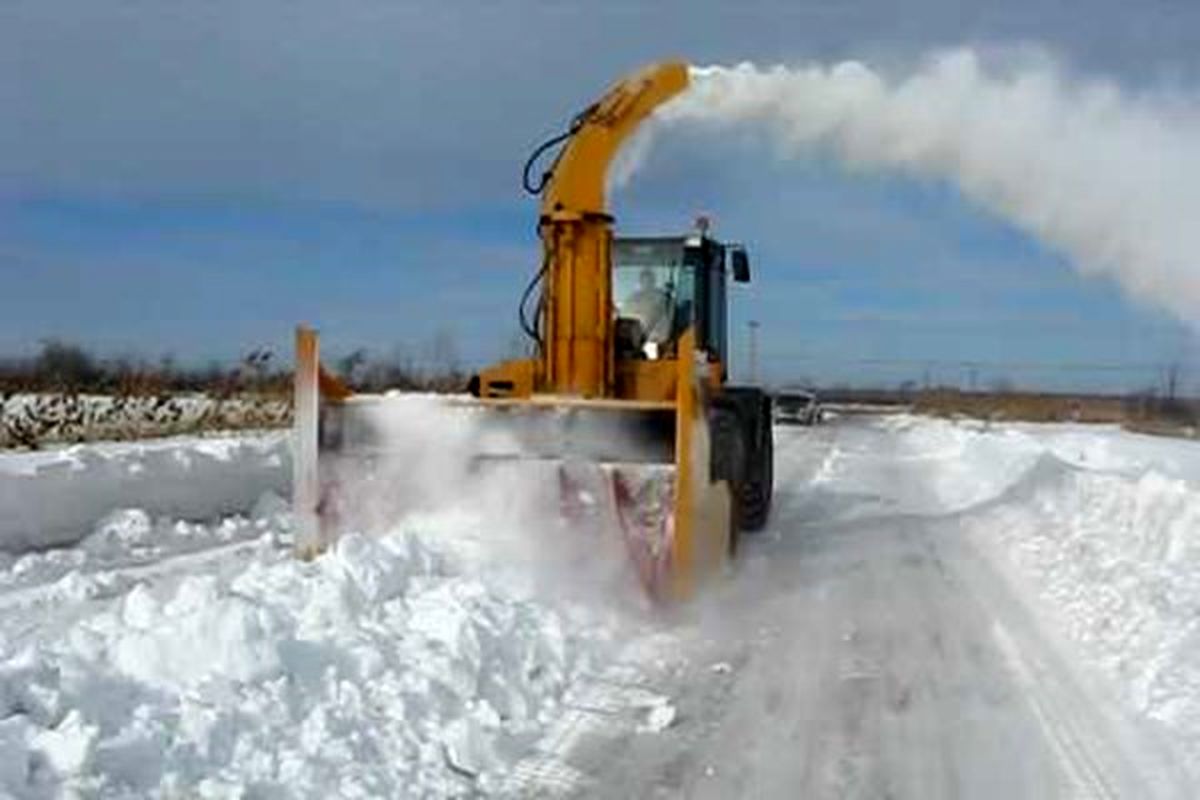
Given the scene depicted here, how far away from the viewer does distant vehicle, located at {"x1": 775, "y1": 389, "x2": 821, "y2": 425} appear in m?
51.7

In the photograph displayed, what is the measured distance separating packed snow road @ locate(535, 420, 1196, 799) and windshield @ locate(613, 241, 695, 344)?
7.69ft

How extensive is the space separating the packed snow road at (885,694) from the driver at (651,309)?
2.25m

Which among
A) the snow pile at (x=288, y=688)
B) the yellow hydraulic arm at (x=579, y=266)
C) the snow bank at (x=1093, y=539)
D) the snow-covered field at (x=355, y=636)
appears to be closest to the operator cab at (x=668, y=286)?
the yellow hydraulic arm at (x=579, y=266)

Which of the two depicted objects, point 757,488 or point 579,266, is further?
point 757,488

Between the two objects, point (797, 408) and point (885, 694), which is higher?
point (797, 408)

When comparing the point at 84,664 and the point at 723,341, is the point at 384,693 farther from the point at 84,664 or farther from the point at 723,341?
the point at 723,341

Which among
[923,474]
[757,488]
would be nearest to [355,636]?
[757,488]

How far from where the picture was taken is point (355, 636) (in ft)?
22.7

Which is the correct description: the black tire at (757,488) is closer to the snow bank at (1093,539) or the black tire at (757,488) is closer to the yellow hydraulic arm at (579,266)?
the snow bank at (1093,539)

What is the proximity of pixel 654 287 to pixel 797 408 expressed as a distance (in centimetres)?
4072

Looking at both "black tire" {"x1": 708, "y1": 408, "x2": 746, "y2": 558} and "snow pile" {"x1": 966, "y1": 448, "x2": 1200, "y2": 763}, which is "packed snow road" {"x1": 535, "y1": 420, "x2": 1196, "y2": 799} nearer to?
"snow pile" {"x1": 966, "y1": 448, "x2": 1200, "y2": 763}

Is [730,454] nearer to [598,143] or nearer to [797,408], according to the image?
[598,143]

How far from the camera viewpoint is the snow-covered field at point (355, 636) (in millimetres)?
5309

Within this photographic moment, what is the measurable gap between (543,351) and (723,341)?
11.9 ft
